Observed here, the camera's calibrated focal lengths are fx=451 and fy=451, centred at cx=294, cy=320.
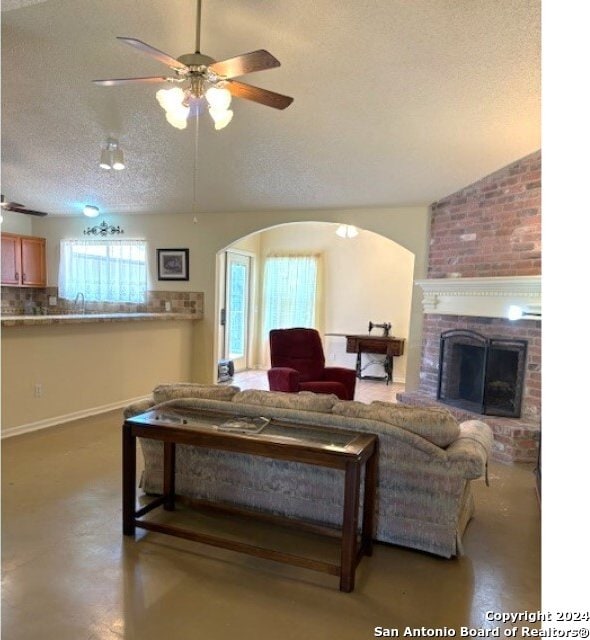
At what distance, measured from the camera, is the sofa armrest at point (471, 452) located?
225cm

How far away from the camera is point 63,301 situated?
7.07 m

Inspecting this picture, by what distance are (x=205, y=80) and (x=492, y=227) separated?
320 centimetres

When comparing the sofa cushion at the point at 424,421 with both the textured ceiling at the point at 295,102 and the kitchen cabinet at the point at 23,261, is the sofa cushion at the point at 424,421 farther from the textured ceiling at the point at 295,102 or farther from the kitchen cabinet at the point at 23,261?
the kitchen cabinet at the point at 23,261

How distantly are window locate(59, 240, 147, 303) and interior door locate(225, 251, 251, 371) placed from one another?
5.10 ft

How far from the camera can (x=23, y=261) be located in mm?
Answer: 6891

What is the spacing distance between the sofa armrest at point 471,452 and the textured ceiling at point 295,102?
249 cm

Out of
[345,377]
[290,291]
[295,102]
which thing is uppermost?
[295,102]

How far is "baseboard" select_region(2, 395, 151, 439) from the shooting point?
4.02 meters

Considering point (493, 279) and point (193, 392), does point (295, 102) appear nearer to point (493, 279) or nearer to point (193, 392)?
point (493, 279)

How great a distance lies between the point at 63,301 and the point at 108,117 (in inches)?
150

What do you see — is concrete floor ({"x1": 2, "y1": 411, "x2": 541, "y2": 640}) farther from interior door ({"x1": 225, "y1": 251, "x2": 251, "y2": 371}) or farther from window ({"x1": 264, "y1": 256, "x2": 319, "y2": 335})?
window ({"x1": 264, "y1": 256, "x2": 319, "y2": 335})

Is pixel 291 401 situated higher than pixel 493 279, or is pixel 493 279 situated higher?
pixel 493 279

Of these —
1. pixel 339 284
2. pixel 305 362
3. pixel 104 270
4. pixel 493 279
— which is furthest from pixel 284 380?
pixel 104 270
